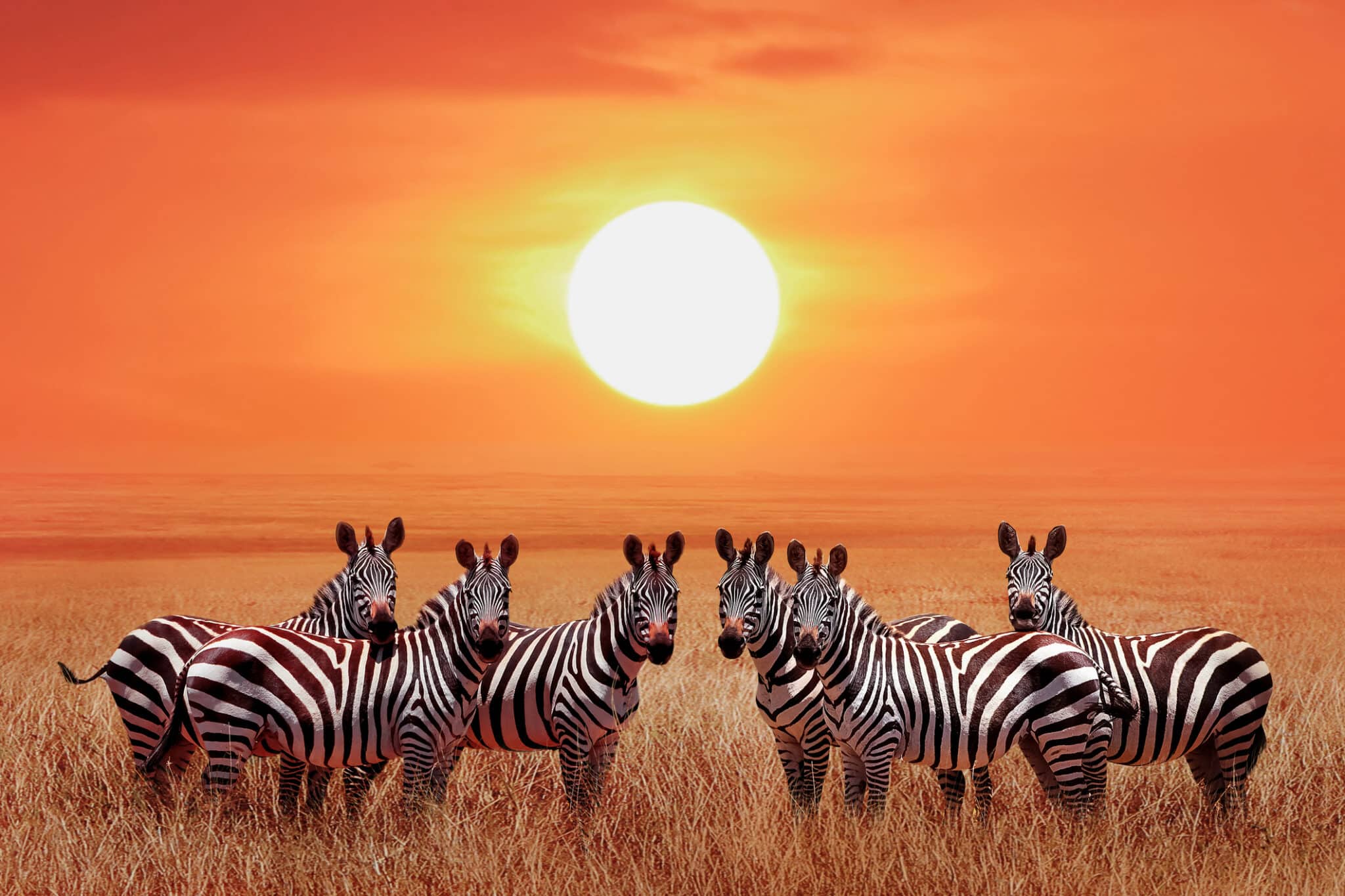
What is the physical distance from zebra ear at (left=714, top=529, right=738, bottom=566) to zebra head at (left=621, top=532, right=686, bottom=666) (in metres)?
0.34

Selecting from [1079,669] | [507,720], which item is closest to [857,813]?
[1079,669]

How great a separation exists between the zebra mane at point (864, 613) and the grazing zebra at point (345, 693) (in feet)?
8.83

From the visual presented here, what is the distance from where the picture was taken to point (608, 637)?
10.3 meters

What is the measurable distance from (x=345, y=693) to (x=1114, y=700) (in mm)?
6187

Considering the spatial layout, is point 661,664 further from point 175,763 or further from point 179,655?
point 175,763

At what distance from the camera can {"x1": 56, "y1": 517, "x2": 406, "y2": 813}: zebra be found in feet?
34.2

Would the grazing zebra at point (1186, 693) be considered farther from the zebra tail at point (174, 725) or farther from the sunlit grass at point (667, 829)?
the zebra tail at point (174, 725)

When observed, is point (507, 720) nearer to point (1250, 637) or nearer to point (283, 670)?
point (283, 670)

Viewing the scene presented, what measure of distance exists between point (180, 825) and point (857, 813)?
5374 millimetres

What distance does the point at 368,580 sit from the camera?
35.4ft

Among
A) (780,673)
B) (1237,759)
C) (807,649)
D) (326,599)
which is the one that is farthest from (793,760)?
(326,599)

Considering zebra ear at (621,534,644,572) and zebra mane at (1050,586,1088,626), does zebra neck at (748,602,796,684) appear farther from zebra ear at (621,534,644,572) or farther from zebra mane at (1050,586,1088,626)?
zebra mane at (1050,586,1088,626)

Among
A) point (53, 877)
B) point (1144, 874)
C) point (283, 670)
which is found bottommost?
point (53, 877)

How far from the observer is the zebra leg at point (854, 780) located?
389 inches
